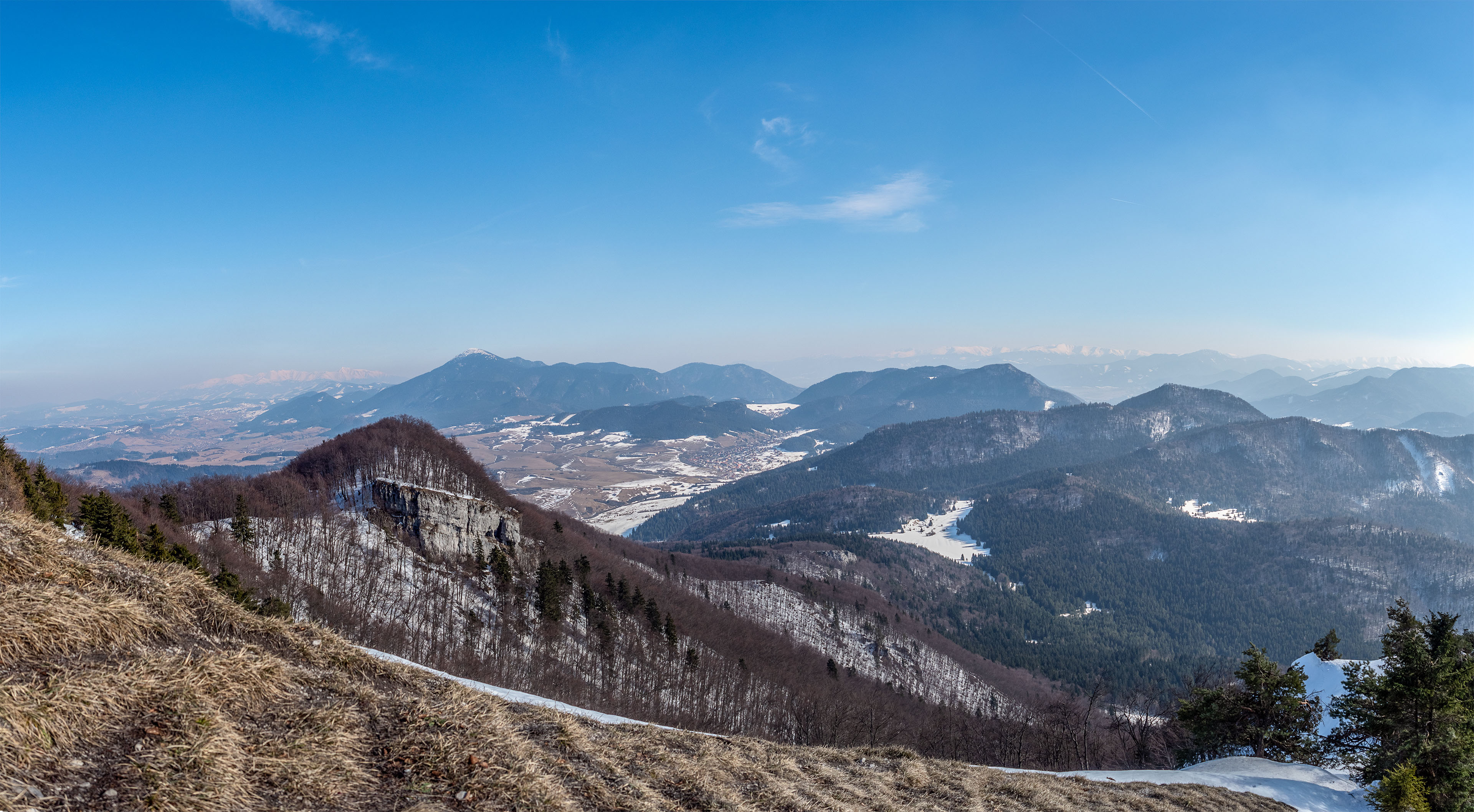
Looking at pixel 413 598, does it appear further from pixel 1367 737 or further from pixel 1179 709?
pixel 1367 737

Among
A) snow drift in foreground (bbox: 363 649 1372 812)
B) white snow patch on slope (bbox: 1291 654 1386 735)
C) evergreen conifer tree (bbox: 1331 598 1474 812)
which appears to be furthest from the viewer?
white snow patch on slope (bbox: 1291 654 1386 735)

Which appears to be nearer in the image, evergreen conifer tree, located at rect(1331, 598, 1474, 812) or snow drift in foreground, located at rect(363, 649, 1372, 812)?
evergreen conifer tree, located at rect(1331, 598, 1474, 812)

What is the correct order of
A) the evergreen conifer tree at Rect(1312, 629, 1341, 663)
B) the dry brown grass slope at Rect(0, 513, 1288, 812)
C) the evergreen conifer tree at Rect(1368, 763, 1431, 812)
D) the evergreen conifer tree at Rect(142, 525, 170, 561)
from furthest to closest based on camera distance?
the evergreen conifer tree at Rect(1312, 629, 1341, 663), the evergreen conifer tree at Rect(142, 525, 170, 561), the evergreen conifer tree at Rect(1368, 763, 1431, 812), the dry brown grass slope at Rect(0, 513, 1288, 812)

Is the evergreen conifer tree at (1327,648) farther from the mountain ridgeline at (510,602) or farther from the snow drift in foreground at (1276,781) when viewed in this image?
the snow drift in foreground at (1276,781)

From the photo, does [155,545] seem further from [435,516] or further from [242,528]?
[435,516]

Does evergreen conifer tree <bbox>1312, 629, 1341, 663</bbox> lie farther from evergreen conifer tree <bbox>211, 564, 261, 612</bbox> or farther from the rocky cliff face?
the rocky cliff face

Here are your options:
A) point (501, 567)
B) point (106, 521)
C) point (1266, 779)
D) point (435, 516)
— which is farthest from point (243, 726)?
point (435, 516)

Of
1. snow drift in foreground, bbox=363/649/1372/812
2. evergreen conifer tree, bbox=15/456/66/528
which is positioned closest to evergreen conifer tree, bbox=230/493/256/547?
evergreen conifer tree, bbox=15/456/66/528
